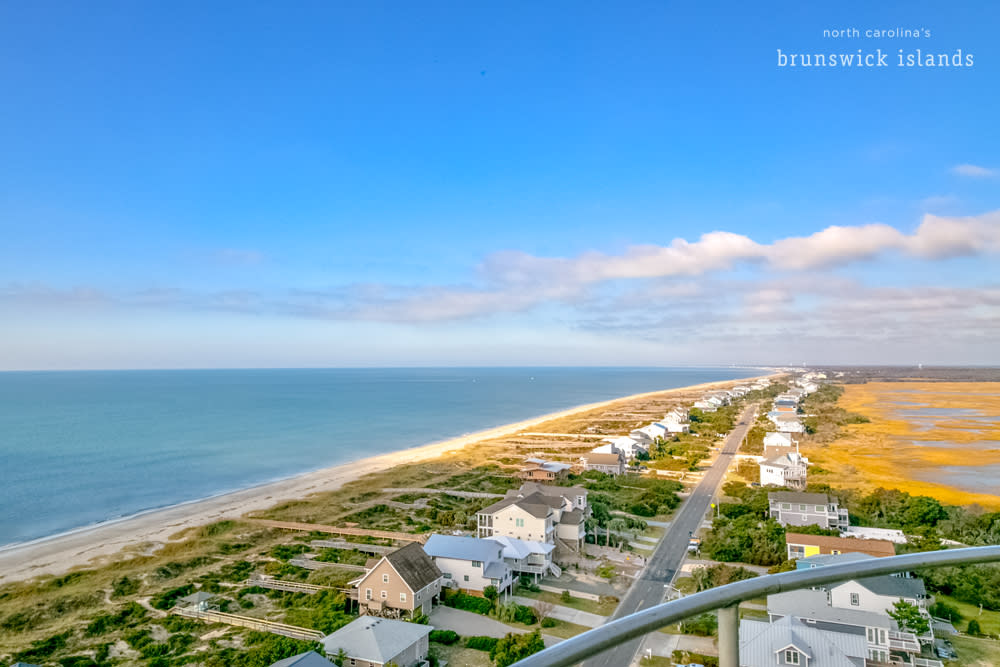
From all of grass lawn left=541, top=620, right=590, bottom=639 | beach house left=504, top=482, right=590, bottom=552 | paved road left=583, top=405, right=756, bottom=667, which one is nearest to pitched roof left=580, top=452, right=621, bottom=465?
paved road left=583, top=405, right=756, bottom=667

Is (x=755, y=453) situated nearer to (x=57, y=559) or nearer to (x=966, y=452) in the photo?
(x=966, y=452)

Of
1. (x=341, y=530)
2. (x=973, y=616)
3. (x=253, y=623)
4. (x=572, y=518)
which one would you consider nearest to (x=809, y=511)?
(x=973, y=616)

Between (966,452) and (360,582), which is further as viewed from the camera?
(966,452)

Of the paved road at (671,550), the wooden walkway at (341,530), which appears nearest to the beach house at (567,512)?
the paved road at (671,550)

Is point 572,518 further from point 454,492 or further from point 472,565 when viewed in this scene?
point 454,492

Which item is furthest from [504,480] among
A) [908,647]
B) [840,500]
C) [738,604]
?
[738,604]
